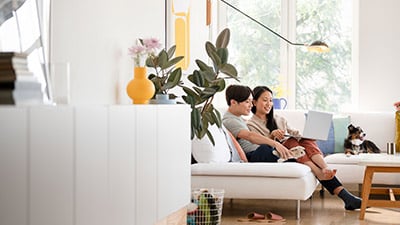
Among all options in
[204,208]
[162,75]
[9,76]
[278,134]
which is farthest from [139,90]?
[278,134]

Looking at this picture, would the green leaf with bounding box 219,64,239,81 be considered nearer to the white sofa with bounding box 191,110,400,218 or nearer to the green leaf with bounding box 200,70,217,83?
the green leaf with bounding box 200,70,217,83

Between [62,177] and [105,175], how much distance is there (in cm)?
40

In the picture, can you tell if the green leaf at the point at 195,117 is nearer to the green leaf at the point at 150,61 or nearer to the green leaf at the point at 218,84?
the green leaf at the point at 218,84

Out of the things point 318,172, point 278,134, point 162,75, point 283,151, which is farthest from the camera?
point 278,134

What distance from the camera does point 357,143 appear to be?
679 centimetres

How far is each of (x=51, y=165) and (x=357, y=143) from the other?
4.95 meters

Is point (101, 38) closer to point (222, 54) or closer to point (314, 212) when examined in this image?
point (222, 54)

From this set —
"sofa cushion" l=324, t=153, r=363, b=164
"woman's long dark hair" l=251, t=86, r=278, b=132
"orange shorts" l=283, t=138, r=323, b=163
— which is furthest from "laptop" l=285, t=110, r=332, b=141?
"sofa cushion" l=324, t=153, r=363, b=164

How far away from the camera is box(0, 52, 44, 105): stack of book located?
2.09 metres

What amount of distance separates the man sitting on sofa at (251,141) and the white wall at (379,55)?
1.92 metres

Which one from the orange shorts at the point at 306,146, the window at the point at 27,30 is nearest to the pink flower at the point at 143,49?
the window at the point at 27,30

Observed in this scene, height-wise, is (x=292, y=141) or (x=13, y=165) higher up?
(x=13, y=165)

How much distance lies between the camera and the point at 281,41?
316 inches

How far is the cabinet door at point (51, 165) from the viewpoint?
214 centimetres
